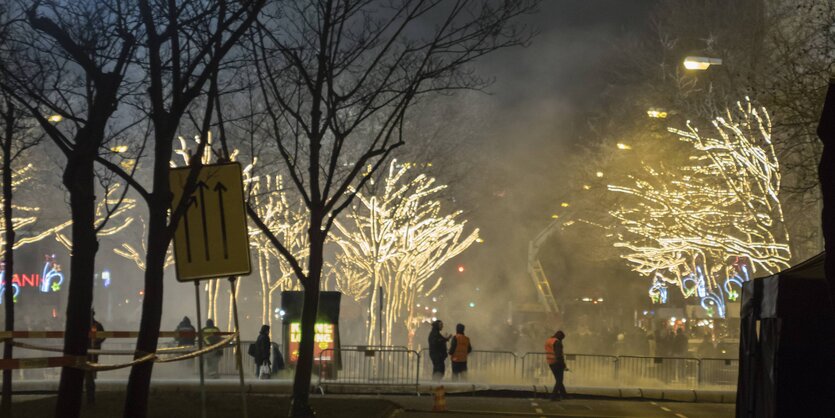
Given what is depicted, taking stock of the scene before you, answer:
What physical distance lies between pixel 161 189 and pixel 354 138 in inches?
1279

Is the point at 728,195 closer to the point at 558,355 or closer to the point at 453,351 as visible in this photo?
the point at 558,355

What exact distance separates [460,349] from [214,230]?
51.1 ft

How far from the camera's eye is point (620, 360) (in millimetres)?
29234

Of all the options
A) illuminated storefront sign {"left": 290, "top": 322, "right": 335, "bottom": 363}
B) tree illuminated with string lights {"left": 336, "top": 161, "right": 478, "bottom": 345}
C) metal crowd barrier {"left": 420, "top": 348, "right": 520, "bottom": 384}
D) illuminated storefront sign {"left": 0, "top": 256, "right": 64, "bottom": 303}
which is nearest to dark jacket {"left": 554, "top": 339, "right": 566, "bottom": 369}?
metal crowd barrier {"left": 420, "top": 348, "right": 520, "bottom": 384}

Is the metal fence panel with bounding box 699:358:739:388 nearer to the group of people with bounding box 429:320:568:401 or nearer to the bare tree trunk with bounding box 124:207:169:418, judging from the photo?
the group of people with bounding box 429:320:568:401

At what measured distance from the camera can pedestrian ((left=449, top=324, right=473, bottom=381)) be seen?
26109mm

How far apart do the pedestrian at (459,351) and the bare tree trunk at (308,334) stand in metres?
9.05

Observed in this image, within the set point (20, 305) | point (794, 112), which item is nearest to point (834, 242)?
point (794, 112)

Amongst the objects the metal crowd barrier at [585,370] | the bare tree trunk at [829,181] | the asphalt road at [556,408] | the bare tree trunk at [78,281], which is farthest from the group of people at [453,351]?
the bare tree trunk at [829,181]

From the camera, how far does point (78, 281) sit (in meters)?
10.5

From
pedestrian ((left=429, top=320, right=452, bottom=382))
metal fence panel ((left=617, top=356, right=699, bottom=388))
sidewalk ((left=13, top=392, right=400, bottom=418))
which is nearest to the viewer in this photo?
sidewalk ((left=13, top=392, right=400, bottom=418))

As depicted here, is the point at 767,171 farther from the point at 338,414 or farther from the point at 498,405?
the point at 338,414

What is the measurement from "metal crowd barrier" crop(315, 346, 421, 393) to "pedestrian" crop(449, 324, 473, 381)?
861mm

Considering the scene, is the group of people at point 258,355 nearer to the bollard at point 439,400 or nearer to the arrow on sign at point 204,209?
the bollard at point 439,400
